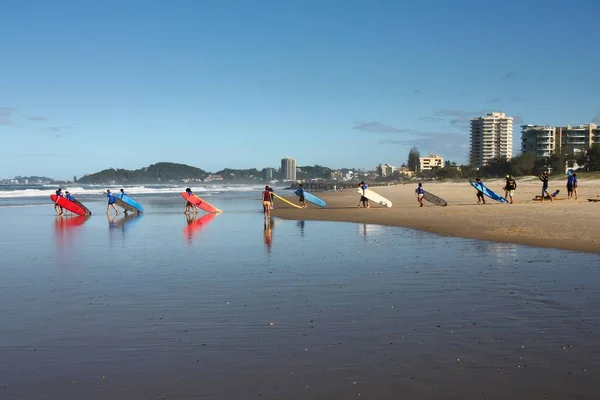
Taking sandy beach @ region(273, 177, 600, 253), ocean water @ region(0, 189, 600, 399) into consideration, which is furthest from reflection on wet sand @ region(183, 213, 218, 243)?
ocean water @ region(0, 189, 600, 399)

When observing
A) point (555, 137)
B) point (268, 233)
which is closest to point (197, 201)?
point (268, 233)

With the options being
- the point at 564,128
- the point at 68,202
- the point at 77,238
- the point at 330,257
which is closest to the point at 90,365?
the point at 330,257

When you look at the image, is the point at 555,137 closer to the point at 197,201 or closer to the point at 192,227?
the point at 197,201

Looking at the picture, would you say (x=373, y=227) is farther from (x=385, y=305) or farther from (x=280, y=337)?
(x=280, y=337)

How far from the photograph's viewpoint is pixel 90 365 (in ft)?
19.5

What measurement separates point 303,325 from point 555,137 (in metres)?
170

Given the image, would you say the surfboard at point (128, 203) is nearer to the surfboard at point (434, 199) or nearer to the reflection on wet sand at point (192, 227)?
the reflection on wet sand at point (192, 227)

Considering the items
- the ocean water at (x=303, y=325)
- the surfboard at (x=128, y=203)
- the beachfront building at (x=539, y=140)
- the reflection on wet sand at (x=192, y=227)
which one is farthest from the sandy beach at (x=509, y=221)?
the beachfront building at (x=539, y=140)

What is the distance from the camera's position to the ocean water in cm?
533

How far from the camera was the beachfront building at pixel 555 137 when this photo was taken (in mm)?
154250

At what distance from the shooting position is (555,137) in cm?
16162

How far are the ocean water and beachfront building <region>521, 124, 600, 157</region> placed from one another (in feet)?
510

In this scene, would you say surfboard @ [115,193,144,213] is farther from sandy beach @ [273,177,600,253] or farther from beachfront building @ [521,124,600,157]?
beachfront building @ [521,124,600,157]

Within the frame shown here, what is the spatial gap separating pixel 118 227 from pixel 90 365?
18986 mm
